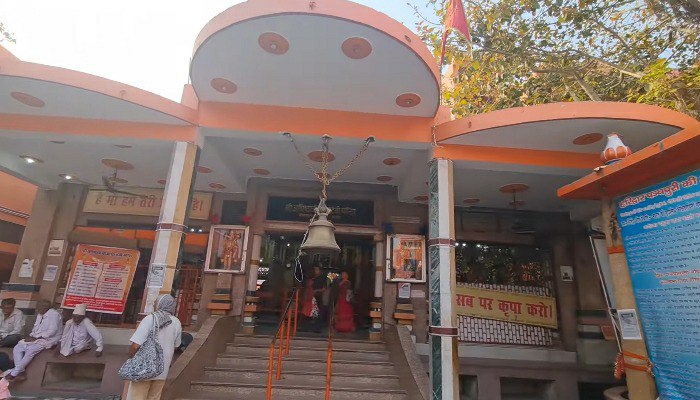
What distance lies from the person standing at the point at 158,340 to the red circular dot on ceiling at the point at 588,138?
5892 millimetres

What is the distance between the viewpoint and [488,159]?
5949mm

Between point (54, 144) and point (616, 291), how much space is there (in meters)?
8.84

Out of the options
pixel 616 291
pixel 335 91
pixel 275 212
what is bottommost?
pixel 616 291

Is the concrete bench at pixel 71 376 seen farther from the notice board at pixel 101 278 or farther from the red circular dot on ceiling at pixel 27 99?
the red circular dot on ceiling at pixel 27 99

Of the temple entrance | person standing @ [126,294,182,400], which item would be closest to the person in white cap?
person standing @ [126,294,182,400]

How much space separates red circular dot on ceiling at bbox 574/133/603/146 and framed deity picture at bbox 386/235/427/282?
3792 millimetres

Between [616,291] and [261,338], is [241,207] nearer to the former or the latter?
[261,338]

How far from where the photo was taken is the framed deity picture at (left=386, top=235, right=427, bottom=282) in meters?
8.38

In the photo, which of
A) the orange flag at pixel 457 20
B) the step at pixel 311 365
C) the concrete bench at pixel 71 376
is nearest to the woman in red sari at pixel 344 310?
the step at pixel 311 365

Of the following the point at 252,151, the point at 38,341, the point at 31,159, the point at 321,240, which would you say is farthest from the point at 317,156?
the point at 38,341

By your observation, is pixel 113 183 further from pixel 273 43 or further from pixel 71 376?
pixel 273 43

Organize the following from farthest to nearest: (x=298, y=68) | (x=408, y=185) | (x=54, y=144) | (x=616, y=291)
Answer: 1. (x=408, y=185)
2. (x=54, y=144)
3. (x=298, y=68)
4. (x=616, y=291)

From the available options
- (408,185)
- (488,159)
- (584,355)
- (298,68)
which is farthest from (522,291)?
(298,68)

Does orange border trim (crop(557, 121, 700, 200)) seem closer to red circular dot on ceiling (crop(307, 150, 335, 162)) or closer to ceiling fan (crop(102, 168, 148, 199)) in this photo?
red circular dot on ceiling (crop(307, 150, 335, 162))
